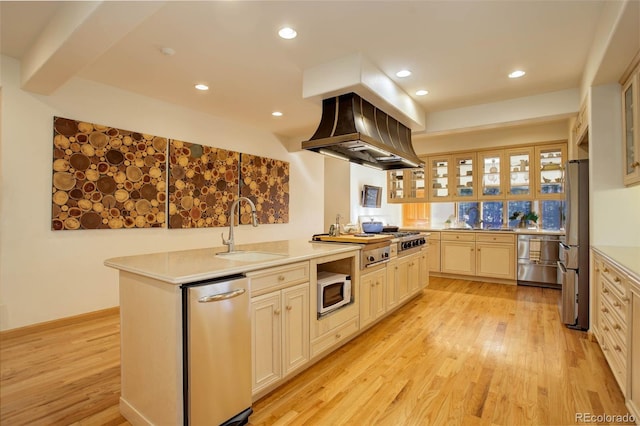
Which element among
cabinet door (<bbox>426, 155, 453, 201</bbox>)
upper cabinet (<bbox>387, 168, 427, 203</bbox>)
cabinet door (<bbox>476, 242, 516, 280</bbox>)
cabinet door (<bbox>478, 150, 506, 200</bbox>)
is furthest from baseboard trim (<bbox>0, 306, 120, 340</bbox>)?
cabinet door (<bbox>478, 150, 506, 200</bbox>)

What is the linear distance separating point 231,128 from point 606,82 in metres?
4.44

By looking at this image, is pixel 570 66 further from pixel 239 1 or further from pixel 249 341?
pixel 249 341

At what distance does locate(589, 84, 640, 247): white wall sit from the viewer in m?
2.93

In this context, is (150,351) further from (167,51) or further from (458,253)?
(458,253)

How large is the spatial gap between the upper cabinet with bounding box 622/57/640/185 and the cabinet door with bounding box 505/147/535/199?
2.86m

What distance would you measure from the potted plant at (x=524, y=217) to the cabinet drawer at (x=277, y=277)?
5099 millimetres

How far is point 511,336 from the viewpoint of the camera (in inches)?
123

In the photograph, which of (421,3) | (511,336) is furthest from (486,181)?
(421,3)

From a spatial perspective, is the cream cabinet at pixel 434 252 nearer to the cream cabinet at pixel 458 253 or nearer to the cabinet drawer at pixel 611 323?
the cream cabinet at pixel 458 253

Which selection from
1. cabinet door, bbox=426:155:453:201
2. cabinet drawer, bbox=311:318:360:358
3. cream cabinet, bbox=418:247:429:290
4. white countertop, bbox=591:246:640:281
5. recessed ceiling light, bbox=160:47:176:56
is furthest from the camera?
cabinet door, bbox=426:155:453:201

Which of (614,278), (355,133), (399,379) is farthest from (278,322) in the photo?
(614,278)

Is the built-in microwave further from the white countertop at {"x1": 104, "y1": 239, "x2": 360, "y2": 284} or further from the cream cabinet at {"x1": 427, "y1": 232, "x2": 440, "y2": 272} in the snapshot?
the cream cabinet at {"x1": 427, "y1": 232, "x2": 440, "y2": 272}

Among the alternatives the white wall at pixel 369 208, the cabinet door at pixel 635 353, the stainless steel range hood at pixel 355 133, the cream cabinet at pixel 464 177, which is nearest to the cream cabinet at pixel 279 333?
the stainless steel range hood at pixel 355 133

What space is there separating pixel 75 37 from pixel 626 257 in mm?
4116
